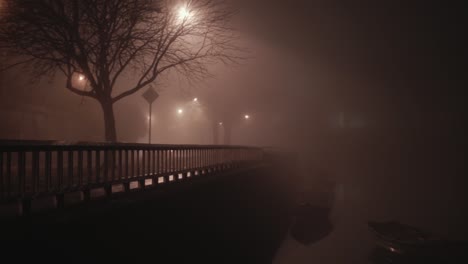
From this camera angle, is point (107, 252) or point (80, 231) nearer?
point (80, 231)

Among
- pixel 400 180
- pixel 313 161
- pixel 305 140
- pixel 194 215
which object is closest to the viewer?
pixel 194 215

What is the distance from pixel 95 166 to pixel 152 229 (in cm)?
263

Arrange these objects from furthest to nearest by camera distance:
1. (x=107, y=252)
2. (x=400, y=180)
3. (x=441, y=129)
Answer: (x=441, y=129), (x=400, y=180), (x=107, y=252)

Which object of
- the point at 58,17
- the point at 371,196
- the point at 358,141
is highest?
the point at 58,17

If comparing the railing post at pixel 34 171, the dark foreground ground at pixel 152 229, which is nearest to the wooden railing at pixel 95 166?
the railing post at pixel 34 171

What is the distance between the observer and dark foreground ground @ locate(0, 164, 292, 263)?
418 centimetres

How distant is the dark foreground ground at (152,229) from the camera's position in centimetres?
418

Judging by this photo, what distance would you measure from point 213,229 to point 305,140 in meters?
65.0

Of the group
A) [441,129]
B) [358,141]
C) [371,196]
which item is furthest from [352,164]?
[441,129]

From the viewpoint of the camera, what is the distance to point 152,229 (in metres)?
6.96

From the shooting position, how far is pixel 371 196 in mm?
47250

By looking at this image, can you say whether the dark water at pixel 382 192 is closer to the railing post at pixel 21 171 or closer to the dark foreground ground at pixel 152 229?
the dark foreground ground at pixel 152 229

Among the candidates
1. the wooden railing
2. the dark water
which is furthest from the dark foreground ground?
the dark water

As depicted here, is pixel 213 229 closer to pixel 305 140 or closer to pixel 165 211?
pixel 165 211
